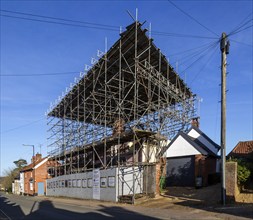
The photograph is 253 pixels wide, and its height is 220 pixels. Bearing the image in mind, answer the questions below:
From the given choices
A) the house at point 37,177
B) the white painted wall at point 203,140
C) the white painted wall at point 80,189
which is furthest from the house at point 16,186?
the white painted wall at point 203,140

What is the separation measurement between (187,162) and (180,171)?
1.13m

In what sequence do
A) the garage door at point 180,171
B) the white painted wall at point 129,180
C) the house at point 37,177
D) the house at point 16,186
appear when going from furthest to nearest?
1. the house at point 16,186
2. the house at point 37,177
3. the garage door at point 180,171
4. the white painted wall at point 129,180

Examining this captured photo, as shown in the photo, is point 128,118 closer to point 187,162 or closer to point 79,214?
point 187,162

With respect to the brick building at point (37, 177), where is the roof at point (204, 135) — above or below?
above

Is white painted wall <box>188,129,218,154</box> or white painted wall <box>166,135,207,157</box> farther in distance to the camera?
white painted wall <box>188,129,218,154</box>

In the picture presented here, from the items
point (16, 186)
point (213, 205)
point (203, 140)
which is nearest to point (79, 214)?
point (213, 205)

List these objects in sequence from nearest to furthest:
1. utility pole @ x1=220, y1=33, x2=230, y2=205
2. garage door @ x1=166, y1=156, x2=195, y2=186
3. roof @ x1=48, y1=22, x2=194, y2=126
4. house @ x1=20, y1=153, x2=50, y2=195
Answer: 1. utility pole @ x1=220, y1=33, x2=230, y2=205
2. roof @ x1=48, y1=22, x2=194, y2=126
3. garage door @ x1=166, y1=156, x2=195, y2=186
4. house @ x1=20, y1=153, x2=50, y2=195

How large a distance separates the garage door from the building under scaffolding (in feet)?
9.08

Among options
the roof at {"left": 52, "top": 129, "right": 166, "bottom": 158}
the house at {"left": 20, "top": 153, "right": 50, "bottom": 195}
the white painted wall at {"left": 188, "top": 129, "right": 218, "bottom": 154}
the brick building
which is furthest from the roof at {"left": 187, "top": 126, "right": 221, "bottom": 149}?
the brick building

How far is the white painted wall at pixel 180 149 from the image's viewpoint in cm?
3199

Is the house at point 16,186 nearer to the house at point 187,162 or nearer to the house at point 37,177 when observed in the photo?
the house at point 37,177

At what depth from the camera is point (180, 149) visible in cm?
3306

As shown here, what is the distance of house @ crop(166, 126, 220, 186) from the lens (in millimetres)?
30719

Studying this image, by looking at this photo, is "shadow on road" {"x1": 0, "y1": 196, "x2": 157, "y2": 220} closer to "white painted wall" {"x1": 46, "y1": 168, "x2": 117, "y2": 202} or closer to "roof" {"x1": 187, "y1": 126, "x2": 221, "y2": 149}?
"white painted wall" {"x1": 46, "y1": 168, "x2": 117, "y2": 202}
